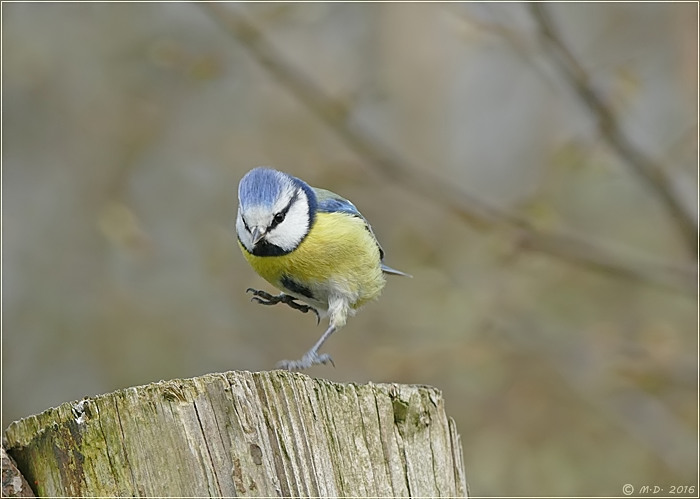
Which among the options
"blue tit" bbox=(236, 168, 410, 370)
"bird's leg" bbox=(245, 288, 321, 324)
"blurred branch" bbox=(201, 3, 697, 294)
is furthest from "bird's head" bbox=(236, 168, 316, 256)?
"blurred branch" bbox=(201, 3, 697, 294)

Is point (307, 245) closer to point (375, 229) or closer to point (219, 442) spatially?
point (219, 442)

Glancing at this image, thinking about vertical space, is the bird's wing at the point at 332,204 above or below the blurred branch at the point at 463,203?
below

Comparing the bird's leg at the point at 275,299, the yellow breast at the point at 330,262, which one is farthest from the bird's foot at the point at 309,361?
the bird's leg at the point at 275,299

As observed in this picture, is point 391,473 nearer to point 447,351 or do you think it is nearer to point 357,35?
point 447,351

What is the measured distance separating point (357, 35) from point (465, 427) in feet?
10.6

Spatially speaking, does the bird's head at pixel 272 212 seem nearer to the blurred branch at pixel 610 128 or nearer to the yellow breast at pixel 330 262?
the yellow breast at pixel 330 262

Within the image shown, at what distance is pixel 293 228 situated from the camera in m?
2.91

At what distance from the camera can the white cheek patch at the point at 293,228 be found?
9.33 feet

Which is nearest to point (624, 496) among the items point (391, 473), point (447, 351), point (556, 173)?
point (447, 351)

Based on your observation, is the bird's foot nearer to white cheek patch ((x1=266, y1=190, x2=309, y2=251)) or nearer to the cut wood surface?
white cheek patch ((x1=266, y1=190, x2=309, y2=251))

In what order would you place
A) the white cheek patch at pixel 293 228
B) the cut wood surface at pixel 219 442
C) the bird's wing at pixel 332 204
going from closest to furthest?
1. the cut wood surface at pixel 219 442
2. the white cheek patch at pixel 293 228
3. the bird's wing at pixel 332 204

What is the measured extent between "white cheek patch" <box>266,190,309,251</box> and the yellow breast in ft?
0.08

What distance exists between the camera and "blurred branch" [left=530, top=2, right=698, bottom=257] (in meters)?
3.21

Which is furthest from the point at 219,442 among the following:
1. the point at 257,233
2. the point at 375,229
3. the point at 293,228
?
the point at 375,229
